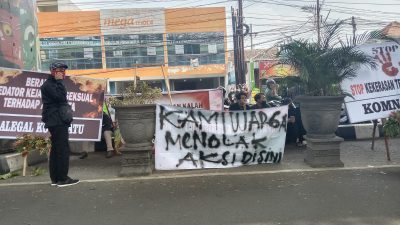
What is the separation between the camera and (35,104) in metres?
Answer: 7.93

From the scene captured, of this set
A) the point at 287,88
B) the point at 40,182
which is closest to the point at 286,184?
the point at 287,88

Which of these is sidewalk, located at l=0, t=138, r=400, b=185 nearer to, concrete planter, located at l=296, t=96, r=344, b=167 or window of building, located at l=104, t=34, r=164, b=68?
concrete planter, located at l=296, t=96, r=344, b=167

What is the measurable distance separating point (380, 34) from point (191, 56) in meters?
42.0

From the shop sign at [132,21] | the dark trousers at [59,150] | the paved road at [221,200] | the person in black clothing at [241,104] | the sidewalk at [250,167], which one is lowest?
the paved road at [221,200]

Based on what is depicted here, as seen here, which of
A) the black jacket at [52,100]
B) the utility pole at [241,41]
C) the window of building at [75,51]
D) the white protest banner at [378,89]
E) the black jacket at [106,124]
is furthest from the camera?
the window of building at [75,51]

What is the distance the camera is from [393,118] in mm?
6898

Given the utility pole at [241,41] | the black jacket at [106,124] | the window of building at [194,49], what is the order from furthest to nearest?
the window of building at [194,49] → the utility pole at [241,41] → the black jacket at [106,124]

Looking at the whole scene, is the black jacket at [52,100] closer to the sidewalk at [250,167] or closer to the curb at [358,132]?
the sidewalk at [250,167]

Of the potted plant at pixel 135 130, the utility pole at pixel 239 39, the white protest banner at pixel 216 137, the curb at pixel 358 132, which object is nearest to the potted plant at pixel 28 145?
the potted plant at pixel 135 130

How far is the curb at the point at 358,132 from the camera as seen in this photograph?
378 inches

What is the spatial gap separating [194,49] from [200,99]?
39.9m

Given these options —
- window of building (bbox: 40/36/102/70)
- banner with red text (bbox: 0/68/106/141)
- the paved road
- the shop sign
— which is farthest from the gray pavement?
the shop sign

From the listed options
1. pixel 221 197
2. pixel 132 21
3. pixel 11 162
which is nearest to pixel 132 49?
pixel 132 21

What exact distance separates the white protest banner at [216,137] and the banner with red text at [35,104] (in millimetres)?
2148
